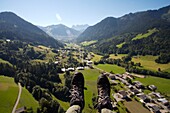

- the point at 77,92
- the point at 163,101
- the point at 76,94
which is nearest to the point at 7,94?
the point at 77,92

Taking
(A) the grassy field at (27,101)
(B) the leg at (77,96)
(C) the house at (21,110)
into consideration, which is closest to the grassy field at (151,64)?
(A) the grassy field at (27,101)

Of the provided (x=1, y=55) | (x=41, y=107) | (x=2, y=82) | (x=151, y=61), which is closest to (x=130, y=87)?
(x=41, y=107)

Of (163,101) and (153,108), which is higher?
(163,101)

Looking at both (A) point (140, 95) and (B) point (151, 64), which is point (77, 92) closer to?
(A) point (140, 95)

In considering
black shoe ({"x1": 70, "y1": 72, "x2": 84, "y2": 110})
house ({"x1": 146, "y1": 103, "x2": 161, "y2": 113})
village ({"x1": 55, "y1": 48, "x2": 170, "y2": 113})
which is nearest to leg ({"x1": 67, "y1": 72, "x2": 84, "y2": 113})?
black shoe ({"x1": 70, "y1": 72, "x2": 84, "y2": 110})

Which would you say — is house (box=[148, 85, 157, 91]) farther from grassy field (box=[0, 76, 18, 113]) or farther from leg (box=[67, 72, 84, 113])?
leg (box=[67, 72, 84, 113])

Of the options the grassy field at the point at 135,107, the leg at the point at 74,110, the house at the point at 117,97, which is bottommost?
the grassy field at the point at 135,107

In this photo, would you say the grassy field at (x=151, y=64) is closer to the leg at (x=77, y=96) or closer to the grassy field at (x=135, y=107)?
the grassy field at (x=135, y=107)
